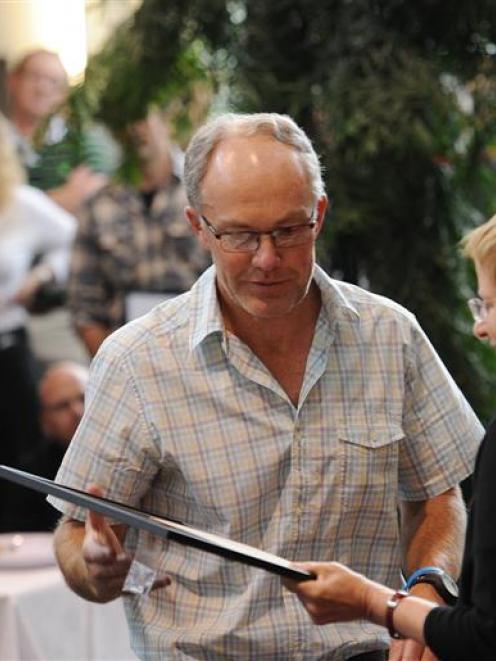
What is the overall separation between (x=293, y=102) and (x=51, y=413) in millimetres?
2054

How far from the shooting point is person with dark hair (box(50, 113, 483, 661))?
90.4 inches

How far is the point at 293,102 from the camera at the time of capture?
335 cm

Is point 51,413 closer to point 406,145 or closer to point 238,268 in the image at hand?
point 406,145

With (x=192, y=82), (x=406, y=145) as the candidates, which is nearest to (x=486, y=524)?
(x=406, y=145)

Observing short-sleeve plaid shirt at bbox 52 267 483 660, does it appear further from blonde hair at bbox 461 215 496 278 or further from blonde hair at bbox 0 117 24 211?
blonde hair at bbox 0 117 24 211

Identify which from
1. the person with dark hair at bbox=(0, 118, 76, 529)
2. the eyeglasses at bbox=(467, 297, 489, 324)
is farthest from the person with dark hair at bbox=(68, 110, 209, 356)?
the eyeglasses at bbox=(467, 297, 489, 324)

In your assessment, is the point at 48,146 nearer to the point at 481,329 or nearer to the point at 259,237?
the point at 259,237

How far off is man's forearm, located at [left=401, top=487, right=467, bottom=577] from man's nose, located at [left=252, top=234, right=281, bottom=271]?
1.77 ft

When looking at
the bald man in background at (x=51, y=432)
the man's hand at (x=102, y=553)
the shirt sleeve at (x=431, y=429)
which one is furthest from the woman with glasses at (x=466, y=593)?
the bald man in background at (x=51, y=432)

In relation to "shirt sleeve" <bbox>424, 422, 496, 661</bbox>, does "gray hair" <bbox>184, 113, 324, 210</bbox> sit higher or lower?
higher

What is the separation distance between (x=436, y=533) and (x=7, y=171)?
10.2 ft

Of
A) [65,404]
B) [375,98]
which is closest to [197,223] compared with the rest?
[375,98]

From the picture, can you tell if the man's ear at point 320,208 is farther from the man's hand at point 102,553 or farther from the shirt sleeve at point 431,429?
the man's hand at point 102,553

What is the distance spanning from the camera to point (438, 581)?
2320mm
